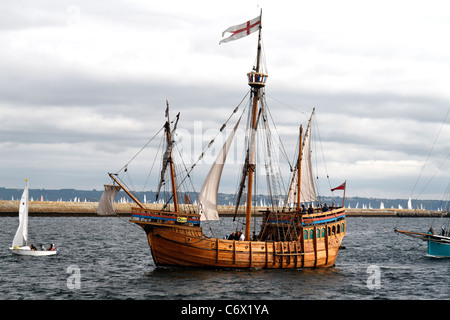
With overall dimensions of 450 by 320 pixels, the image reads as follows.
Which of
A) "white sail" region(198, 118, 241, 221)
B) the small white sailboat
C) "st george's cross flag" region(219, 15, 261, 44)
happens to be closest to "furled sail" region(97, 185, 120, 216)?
"white sail" region(198, 118, 241, 221)

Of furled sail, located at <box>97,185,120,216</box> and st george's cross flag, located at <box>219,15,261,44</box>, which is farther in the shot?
st george's cross flag, located at <box>219,15,261,44</box>

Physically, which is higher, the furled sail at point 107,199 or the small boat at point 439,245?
the furled sail at point 107,199

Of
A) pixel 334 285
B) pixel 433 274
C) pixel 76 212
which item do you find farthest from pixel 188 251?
pixel 76 212

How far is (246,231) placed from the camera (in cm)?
5419

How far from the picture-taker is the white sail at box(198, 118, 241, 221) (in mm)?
53591

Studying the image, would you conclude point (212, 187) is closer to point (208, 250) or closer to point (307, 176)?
point (208, 250)

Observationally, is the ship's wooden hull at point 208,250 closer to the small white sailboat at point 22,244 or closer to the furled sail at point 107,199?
the furled sail at point 107,199

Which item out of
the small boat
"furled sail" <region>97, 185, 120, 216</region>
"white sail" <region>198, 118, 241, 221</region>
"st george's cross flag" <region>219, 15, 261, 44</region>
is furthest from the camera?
the small boat

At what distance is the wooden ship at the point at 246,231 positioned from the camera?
5134 centimetres

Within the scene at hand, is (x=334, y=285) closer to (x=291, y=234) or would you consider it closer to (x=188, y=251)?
(x=291, y=234)

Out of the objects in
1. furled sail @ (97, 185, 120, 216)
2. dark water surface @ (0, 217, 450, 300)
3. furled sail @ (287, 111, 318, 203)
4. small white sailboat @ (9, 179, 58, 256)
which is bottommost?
dark water surface @ (0, 217, 450, 300)

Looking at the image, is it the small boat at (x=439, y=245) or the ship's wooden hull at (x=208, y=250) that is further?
the small boat at (x=439, y=245)

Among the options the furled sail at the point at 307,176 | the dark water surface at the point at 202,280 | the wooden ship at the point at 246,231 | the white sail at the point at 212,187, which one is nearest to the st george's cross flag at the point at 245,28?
the wooden ship at the point at 246,231

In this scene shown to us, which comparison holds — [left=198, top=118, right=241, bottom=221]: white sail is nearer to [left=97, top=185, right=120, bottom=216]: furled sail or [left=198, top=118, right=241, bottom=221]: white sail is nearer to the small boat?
[left=97, top=185, right=120, bottom=216]: furled sail
